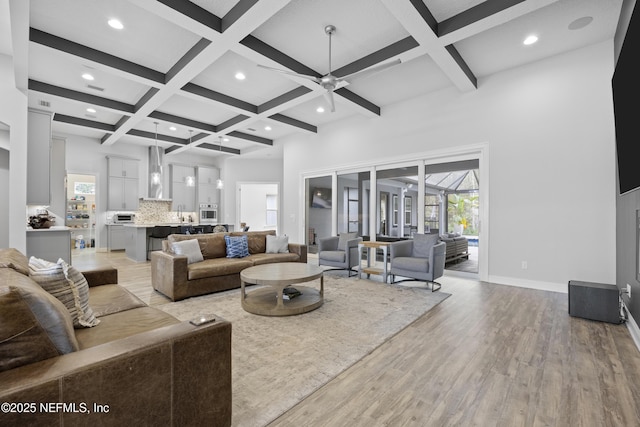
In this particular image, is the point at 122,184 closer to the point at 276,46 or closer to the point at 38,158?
the point at 38,158

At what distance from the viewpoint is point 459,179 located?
18.2ft

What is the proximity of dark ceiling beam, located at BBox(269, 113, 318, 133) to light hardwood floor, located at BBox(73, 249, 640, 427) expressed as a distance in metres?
5.26

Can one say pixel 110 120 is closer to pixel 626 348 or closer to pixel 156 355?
pixel 156 355

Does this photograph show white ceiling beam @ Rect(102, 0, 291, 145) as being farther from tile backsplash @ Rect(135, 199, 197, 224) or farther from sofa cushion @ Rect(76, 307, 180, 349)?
tile backsplash @ Rect(135, 199, 197, 224)

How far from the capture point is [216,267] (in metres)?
4.08

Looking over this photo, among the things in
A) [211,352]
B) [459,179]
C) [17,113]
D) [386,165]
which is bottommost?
[211,352]

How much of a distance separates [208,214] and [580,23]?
33.9 feet

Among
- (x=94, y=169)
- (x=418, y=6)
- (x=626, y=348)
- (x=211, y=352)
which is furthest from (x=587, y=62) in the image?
(x=94, y=169)

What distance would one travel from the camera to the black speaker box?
3.08m

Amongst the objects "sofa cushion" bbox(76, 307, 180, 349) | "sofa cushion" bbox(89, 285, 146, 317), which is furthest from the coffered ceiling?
"sofa cushion" bbox(76, 307, 180, 349)

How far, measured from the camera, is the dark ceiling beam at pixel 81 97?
515cm

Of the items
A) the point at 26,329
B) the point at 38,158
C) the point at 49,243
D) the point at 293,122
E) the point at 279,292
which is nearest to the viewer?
the point at 26,329

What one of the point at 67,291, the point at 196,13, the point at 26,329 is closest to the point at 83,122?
the point at 196,13

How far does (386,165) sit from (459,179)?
1.50 meters
